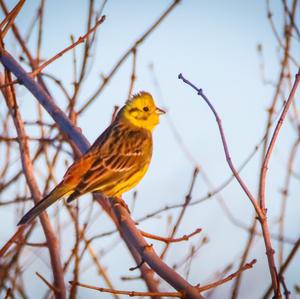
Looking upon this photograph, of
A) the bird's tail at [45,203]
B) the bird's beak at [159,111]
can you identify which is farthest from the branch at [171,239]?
the bird's beak at [159,111]

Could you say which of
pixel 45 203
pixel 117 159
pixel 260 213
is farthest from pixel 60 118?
pixel 260 213

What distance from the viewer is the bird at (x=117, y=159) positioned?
4.85m

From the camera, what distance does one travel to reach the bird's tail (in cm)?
415

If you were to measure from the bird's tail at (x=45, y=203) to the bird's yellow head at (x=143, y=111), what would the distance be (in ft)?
4.57

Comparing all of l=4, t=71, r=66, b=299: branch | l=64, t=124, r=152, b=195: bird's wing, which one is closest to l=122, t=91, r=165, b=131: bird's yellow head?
l=64, t=124, r=152, b=195: bird's wing

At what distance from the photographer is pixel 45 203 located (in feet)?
14.3

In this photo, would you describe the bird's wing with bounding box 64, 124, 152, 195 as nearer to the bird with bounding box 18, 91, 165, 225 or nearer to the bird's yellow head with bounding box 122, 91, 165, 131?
the bird with bounding box 18, 91, 165, 225

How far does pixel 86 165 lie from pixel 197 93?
215cm

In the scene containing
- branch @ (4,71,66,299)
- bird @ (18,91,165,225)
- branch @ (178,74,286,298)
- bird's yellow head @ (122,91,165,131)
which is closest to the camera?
branch @ (178,74,286,298)

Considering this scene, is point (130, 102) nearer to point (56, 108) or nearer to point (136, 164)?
point (136, 164)

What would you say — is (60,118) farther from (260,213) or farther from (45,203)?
(260,213)

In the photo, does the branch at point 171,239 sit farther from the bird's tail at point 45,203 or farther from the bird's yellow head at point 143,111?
the bird's yellow head at point 143,111

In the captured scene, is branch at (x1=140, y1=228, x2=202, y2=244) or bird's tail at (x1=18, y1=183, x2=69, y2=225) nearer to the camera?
branch at (x1=140, y1=228, x2=202, y2=244)

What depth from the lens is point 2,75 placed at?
4707 mm
